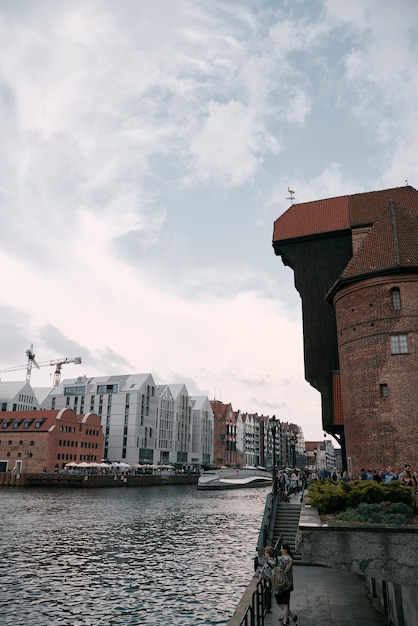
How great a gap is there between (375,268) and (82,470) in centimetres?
6531

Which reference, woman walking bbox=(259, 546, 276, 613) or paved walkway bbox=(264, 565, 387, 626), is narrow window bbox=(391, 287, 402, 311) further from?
woman walking bbox=(259, 546, 276, 613)

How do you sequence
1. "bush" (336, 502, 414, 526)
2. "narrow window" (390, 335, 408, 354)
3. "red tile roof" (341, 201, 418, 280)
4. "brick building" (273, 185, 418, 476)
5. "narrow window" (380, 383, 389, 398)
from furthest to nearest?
"red tile roof" (341, 201, 418, 280)
"narrow window" (390, 335, 408, 354)
"narrow window" (380, 383, 389, 398)
"brick building" (273, 185, 418, 476)
"bush" (336, 502, 414, 526)

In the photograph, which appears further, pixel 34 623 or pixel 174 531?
pixel 174 531

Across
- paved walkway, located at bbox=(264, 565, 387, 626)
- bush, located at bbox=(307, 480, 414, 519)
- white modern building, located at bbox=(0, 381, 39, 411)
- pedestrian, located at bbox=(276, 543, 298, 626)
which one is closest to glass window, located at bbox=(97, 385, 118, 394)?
white modern building, located at bbox=(0, 381, 39, 411)

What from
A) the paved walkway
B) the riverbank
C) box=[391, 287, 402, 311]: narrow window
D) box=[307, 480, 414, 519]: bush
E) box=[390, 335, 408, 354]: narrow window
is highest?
box=[391, 287, 402, 311]: narrow window

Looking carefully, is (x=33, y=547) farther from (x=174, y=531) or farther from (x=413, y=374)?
(x=413, y=374)

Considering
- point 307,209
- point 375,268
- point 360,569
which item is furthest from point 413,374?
point 360,569

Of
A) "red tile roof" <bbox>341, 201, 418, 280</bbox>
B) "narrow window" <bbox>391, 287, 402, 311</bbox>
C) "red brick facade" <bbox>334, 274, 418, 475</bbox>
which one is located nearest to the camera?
"red brick facade" <bbox>334, 274, 418, 475</bbox>

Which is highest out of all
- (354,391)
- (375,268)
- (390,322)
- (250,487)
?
(375,268)

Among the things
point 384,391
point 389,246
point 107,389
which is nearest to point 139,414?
point 107,389

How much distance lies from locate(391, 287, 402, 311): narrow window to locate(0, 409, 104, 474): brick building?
63.3 meters

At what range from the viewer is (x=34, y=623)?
12.9 m

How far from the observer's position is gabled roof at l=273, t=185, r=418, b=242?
1534 inches

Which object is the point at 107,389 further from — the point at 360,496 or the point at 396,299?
the point at 360,496
